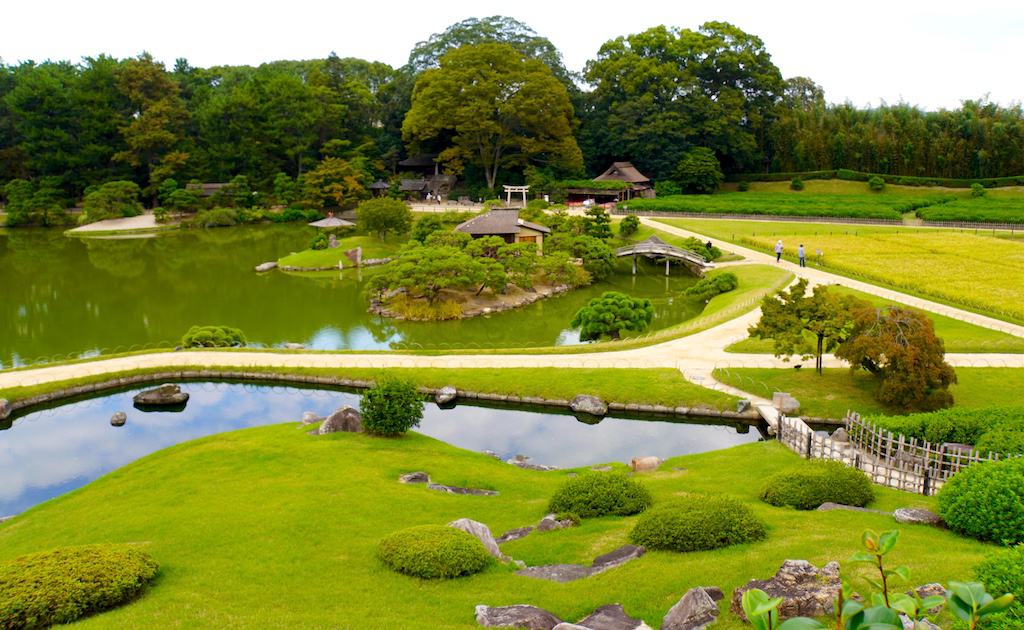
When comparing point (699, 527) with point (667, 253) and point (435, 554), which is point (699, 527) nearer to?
point (435, 554)

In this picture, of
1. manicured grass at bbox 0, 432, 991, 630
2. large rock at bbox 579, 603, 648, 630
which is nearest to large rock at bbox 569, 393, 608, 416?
manicured grass at bbox 0, 432, 991, 630

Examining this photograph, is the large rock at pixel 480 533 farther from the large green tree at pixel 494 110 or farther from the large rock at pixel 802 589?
the large green tree at pixel 494 110

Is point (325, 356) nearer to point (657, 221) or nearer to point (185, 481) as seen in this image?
point (185, 481)

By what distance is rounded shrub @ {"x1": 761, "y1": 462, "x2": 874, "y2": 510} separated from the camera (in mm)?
11844

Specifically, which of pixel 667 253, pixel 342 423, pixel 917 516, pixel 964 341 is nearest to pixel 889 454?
pixel 917 516

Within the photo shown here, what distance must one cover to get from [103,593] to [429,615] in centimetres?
370

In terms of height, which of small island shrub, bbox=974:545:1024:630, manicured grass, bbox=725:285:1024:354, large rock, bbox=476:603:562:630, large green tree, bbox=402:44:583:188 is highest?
large green tree, bbox=402:44:583:188

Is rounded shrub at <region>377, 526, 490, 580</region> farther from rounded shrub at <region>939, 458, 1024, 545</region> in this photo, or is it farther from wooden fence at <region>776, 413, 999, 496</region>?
wooden fence at <region>776, 413, 999, 496</region>

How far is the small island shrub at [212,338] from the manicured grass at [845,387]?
16.3 meters

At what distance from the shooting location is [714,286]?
113 ft

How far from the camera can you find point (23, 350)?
91.2 ft

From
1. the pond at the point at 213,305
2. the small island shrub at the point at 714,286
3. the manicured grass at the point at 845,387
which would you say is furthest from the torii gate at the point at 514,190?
the manicured grass at the point at 845,387

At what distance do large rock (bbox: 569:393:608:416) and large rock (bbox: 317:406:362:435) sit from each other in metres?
A: 6.27

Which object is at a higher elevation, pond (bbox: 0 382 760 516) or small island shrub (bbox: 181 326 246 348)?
small island shrub (bbox: 181 326 246 348)
